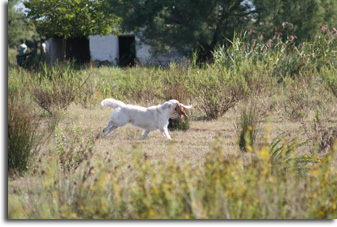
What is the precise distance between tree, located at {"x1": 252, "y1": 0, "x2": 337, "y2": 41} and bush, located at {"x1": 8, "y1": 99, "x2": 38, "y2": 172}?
1764 centimetres

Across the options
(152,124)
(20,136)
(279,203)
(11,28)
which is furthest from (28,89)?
(11,28)

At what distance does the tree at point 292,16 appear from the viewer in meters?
21.3

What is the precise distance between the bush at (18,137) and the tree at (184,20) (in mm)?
16713

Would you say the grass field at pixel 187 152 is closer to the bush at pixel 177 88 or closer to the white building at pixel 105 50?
the bush at pixel 177 88

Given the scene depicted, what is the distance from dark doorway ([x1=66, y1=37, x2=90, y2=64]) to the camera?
28.0 m

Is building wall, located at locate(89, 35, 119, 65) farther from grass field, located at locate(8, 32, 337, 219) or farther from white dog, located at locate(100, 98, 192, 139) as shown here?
white dog, located at locate(100, 98, 192, 139)

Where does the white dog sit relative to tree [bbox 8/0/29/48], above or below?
below

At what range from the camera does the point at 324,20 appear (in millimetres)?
22391

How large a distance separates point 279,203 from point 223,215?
0.53m

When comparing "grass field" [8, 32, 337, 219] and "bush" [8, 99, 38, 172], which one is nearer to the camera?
"grass field" [8, 32, 337, 219]

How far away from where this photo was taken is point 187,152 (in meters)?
6.62

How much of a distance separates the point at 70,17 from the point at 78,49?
5493 millimetres

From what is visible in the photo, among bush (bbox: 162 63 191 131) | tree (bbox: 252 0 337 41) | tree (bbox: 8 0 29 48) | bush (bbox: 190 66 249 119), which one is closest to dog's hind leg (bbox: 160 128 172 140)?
bush (bbox: 162 63 191 131)

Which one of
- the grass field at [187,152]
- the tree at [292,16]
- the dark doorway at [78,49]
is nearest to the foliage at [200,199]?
the grass field at [187,152]
